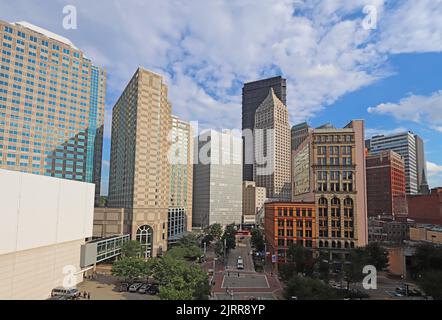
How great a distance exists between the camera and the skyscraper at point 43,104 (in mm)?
88250

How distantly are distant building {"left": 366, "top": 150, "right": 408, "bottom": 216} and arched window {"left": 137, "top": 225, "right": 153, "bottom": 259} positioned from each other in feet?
325

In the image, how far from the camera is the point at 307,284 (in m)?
29.4

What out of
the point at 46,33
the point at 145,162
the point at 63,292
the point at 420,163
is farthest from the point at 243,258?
the point at 420,163

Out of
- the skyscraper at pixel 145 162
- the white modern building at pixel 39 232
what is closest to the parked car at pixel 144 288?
the white modern building at pixel 39 232

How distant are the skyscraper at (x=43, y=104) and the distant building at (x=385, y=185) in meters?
117

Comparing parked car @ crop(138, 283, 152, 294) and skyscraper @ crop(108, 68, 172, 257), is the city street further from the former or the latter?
skyscraper @ crop(108, 68, 172, 257)

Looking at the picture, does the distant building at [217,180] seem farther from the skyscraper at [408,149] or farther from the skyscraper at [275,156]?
the skyscraper at [408,149]

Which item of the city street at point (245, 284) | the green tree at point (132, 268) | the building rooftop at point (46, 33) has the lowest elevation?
the city street at point (245, 284)

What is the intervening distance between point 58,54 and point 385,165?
5253 inches

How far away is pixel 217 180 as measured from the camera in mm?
146875

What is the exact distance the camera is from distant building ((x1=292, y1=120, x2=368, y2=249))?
60.9 metres

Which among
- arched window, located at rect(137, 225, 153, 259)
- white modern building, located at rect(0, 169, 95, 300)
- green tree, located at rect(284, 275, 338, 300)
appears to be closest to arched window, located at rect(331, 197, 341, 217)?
green tree, located at rect(284, 275, 338, 300)
